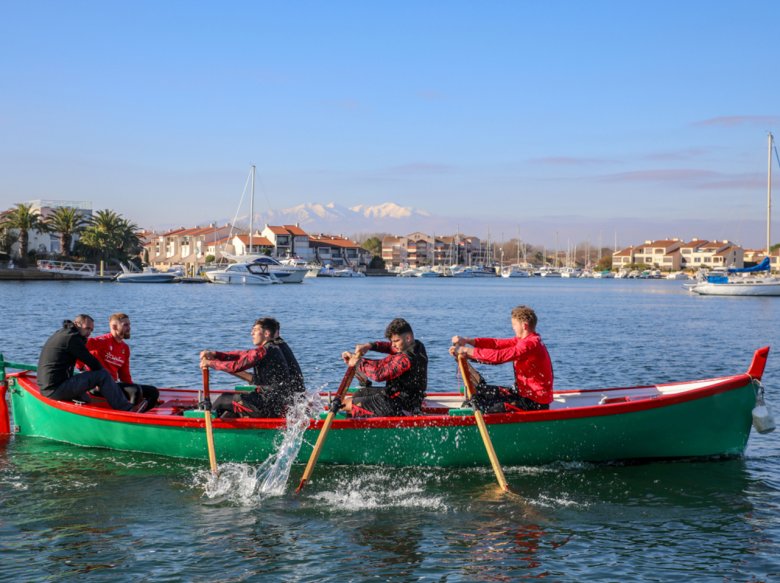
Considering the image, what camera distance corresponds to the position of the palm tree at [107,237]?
100 m

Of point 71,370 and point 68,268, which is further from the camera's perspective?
point 68,268

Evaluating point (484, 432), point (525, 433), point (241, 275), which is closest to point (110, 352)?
point (484, 432)

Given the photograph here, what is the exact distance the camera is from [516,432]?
11148mm

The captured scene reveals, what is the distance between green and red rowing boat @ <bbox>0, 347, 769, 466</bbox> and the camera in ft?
36.4

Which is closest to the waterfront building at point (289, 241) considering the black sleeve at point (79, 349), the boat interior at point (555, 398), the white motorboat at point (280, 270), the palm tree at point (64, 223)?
the white motorboat at point (280, 270)

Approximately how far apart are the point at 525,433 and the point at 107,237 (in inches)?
3851

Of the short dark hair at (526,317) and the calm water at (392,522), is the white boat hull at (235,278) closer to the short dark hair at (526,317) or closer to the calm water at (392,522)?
the calm water at (392,522)

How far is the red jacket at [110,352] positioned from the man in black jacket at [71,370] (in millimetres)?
448

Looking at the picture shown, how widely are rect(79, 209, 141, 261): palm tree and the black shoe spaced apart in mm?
92535

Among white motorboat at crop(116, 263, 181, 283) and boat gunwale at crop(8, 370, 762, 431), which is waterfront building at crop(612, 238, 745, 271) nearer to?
white motorboat at crop(116, 263, 181, 283)

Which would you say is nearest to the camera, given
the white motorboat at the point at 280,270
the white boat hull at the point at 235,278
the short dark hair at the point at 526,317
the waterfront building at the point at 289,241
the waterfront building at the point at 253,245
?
the short dark hair at the point at 526,317

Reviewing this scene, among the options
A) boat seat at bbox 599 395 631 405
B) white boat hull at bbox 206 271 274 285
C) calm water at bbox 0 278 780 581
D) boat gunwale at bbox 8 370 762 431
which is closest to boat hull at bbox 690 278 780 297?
white boat hull at bbox 206 271 274 285

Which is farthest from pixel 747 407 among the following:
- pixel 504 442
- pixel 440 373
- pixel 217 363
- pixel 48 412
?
pixel 440 373

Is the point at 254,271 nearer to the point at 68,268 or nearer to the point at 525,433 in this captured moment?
the point at 68,268
